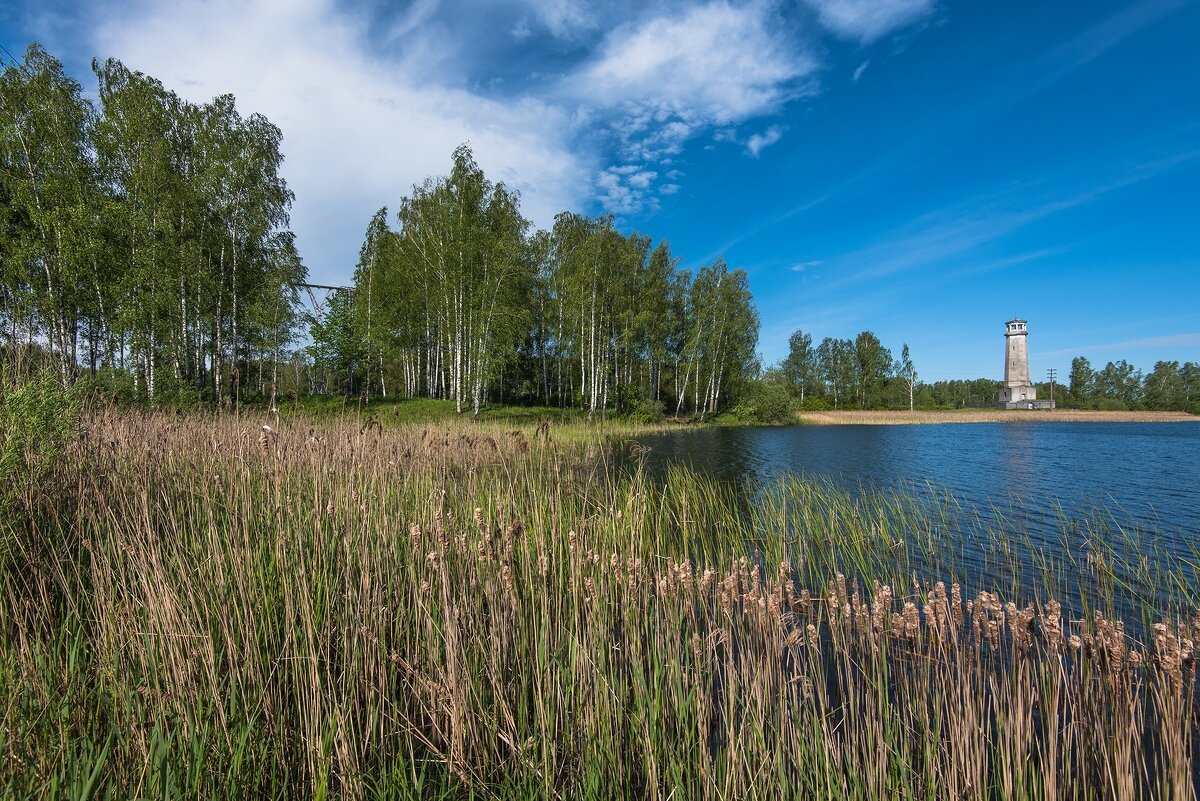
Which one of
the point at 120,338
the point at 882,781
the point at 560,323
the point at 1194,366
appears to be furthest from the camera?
the point at 1194,366

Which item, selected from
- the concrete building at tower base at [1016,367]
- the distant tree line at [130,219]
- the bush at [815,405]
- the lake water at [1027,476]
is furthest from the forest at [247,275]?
the concrete building at tower base at [1016,367]

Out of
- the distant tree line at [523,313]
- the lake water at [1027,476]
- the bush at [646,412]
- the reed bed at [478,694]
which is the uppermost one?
the distant tree line at [523,313]

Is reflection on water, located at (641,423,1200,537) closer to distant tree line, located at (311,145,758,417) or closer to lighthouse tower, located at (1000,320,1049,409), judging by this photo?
distant tree line, located at (311,145,758,417)

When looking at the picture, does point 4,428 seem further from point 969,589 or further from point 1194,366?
point 1194,366

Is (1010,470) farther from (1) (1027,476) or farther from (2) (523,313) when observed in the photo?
(2) (523,313)

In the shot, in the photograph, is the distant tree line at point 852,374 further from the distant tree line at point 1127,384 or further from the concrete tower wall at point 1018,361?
the distant tree line at point 1127,384

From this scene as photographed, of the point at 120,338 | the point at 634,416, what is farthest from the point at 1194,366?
the point at 120,338

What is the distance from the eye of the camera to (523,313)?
24797 mm

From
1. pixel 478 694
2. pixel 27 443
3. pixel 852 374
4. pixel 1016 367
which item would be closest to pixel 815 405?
pixel 852 374

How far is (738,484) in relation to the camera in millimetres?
12188

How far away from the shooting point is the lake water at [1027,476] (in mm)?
7738

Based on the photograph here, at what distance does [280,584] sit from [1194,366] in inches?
5328

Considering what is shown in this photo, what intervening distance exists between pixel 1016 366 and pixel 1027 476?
7914 centimetres

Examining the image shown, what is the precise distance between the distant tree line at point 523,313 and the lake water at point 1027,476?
9914mm
